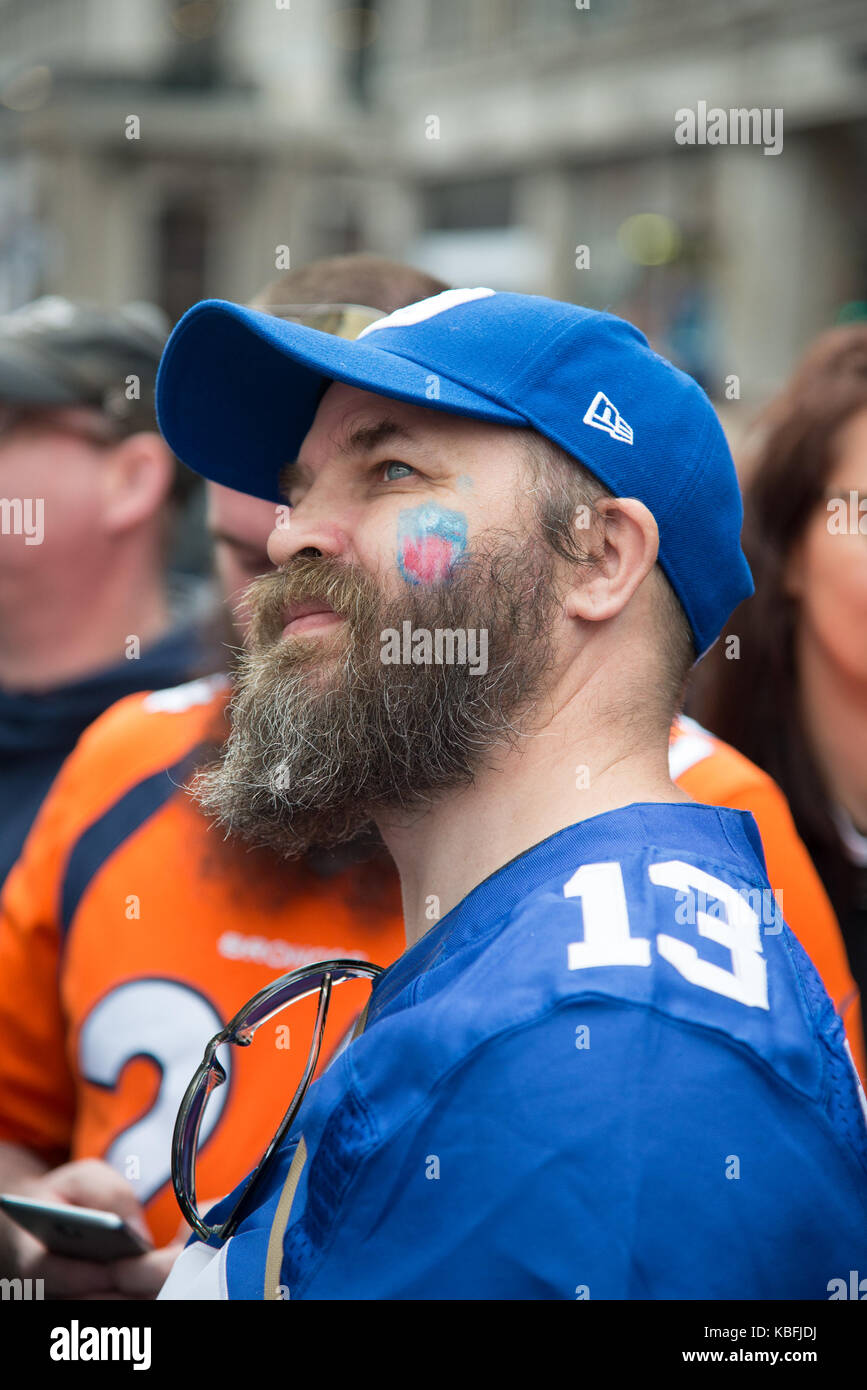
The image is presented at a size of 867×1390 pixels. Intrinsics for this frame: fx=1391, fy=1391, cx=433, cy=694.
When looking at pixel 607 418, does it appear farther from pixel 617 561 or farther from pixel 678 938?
pixel 678 938

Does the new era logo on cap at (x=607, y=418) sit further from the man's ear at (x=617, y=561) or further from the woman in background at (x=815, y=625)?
the woman in background at (x=815, y=625)

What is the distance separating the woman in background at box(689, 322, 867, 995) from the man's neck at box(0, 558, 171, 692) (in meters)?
1.50

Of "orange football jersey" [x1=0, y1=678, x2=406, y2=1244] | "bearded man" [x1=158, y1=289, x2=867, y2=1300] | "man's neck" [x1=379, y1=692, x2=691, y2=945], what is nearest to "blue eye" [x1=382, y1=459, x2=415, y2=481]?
"bearded man" [x1=158, y1=289, x2=867, y2=1300]

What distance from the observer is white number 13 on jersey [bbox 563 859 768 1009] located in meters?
1.18

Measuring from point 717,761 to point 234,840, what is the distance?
77cm

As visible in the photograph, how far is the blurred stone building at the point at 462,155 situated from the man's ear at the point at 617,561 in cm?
149

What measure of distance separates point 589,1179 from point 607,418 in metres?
0.83

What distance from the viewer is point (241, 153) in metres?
29.3

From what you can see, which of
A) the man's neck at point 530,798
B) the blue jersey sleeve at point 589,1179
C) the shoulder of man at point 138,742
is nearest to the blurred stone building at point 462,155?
the shoulder of man at point 138,742

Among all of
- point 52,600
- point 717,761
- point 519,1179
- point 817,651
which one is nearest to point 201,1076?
point 519,1179

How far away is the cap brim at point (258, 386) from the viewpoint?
151 cm

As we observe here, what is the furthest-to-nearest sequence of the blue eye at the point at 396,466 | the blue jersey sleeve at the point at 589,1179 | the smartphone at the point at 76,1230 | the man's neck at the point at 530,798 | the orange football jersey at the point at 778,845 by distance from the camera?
the orange football jersey at the point at 778,845 → the smartphone at the point at 76,1230 → the blue eye at the point at 396,466 → the man's neck at the point at 530,798 → the blue jersey sleeve at the point at 589,1179

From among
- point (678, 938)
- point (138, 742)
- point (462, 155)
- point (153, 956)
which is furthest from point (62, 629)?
point (462, 155)

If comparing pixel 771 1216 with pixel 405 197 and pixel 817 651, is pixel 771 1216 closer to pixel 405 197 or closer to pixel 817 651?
pixel 817 651
